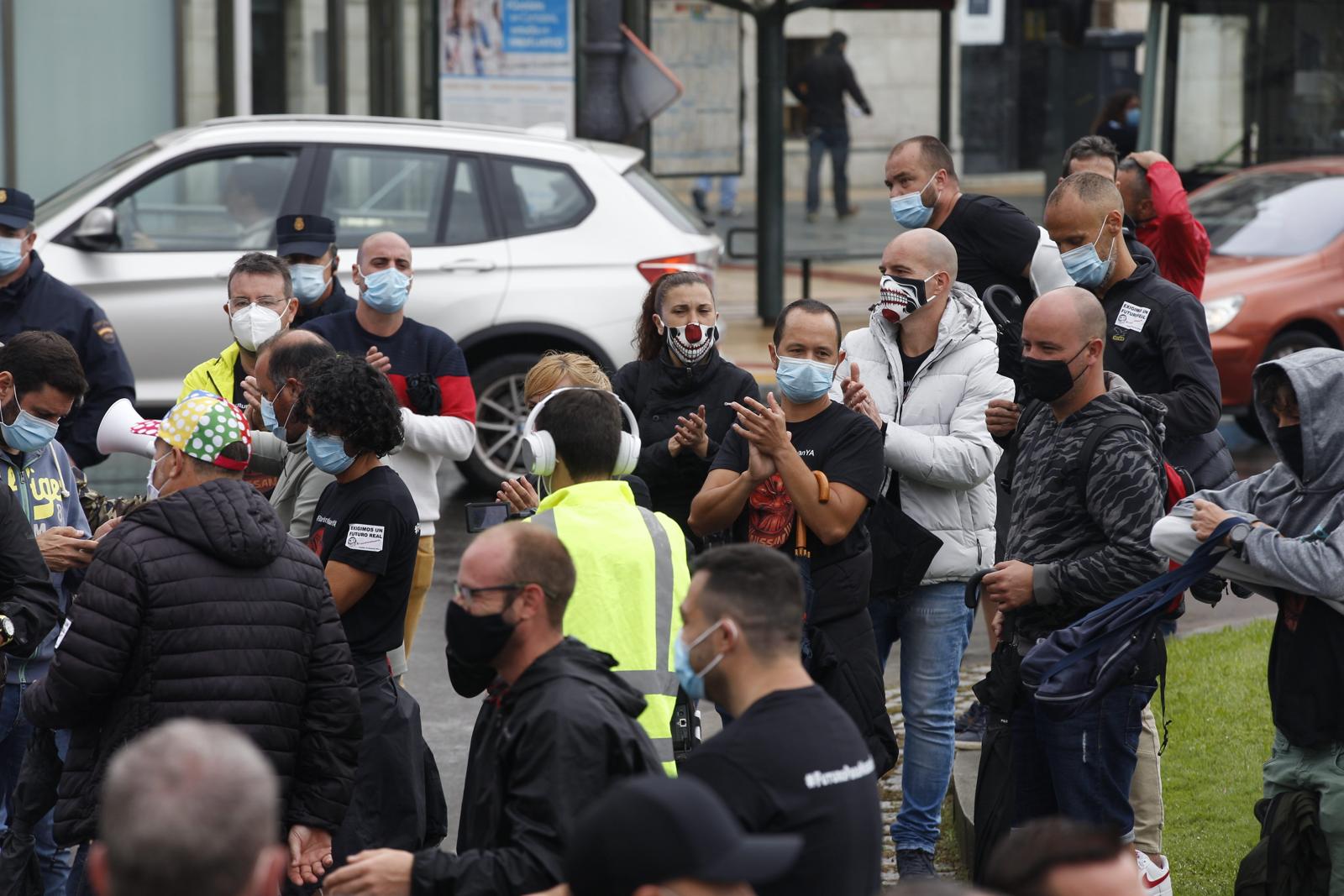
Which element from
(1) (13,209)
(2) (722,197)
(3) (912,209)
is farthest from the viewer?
(2) (722,197)

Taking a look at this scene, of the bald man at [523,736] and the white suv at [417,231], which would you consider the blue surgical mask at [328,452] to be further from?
the white suv at [417,231]

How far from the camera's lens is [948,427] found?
215 inches

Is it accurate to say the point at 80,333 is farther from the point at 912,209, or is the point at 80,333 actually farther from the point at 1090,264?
the point at 1090,264

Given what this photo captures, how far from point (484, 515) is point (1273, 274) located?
913cm

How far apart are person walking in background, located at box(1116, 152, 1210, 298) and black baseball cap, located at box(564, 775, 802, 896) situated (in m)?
5.12

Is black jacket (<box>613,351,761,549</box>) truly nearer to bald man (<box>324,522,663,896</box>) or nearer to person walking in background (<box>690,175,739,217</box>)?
bald man (<box>324,522,663,896</box>)

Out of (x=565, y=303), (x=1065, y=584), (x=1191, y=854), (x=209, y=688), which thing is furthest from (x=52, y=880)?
(x=565, y=303)

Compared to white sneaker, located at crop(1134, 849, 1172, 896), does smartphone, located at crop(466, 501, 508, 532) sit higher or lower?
higher

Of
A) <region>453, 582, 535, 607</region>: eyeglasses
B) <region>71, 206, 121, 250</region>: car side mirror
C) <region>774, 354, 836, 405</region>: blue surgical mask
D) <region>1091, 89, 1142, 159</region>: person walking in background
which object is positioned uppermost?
<region>1091, 89, 1142, 159</region>: person walking in background

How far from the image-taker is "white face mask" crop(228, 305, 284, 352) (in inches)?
241

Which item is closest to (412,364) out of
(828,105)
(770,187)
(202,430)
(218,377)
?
(218,377)

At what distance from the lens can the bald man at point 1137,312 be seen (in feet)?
18.3

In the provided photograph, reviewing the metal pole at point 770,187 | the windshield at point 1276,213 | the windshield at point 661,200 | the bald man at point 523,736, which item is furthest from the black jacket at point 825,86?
the bald man at point 523,736

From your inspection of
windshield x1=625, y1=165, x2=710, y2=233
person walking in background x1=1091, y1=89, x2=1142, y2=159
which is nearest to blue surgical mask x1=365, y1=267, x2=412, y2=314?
windshield x1=625, y1=165, x2=710, y2=233
